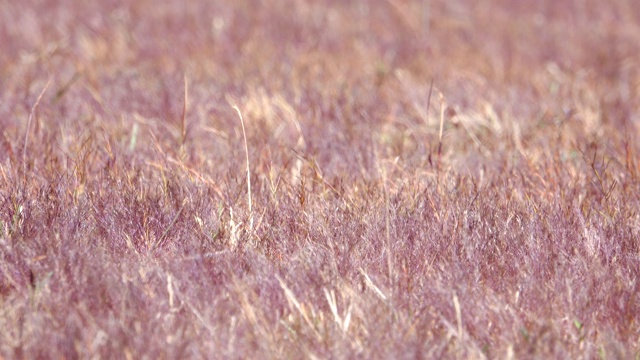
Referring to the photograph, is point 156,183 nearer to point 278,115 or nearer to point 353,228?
point 353,228

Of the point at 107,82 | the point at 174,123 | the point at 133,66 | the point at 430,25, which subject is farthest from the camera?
the point at 430,25

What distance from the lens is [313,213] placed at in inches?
94.3

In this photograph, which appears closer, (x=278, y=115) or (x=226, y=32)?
(x=278, y=115)

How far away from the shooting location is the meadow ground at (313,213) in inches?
72.3

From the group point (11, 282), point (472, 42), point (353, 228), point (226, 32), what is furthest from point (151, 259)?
point (472, 42)

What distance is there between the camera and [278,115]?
375 cm

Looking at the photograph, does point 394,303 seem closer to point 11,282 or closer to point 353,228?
point 353,228

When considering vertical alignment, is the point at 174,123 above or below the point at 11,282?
below

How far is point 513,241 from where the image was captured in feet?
7.42

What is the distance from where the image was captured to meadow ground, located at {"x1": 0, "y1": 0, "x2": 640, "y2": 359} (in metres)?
1.84

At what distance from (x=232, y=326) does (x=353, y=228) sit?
0.61 metres

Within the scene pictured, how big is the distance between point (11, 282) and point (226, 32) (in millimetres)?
3578

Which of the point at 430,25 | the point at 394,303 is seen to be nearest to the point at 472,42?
the point at 430,25

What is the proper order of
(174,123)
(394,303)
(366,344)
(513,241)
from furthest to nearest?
(174,123) → (513,241) → (394,303) → (366,344)
